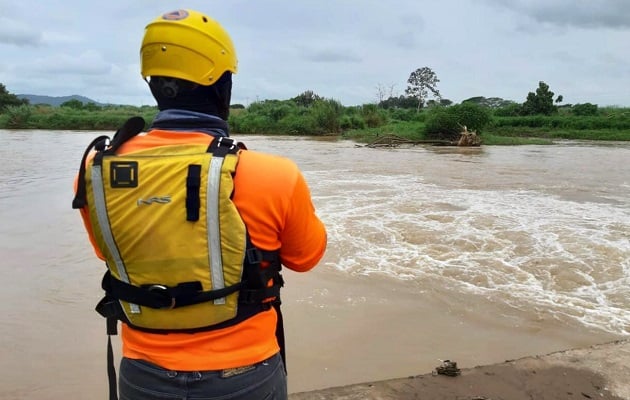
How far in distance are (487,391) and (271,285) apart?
2.16 meters

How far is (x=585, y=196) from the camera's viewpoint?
12.6 meters

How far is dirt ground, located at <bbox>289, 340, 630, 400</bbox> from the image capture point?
302 centimetres

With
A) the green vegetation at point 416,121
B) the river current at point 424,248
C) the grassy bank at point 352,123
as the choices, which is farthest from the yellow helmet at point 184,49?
the grassy bank at point 352,123

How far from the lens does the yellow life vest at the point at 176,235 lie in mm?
1290

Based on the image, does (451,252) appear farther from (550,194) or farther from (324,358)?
(550,194)

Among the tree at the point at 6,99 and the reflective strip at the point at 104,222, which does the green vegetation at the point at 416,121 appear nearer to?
the tree at the point at 6,99

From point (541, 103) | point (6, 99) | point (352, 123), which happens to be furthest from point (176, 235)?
point (6, 99)

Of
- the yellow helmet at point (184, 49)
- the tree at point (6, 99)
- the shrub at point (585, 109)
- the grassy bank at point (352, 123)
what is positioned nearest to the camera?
the yellow helmet at point (184, 49)

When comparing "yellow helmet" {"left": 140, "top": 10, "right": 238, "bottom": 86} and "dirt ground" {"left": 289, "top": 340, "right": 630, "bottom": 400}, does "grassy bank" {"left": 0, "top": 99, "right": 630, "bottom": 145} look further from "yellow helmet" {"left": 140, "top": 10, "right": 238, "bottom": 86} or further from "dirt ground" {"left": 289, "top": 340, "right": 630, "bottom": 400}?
"yellow helmet" {"left": 140, "top": 10, "right": 238, "bottom": 86}

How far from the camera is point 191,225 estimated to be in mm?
1312

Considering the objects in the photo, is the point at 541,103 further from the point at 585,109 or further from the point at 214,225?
the point at 214,225

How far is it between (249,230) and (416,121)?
46.4m

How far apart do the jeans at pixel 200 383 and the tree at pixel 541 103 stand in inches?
2196

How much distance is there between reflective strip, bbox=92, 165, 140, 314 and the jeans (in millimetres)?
175
